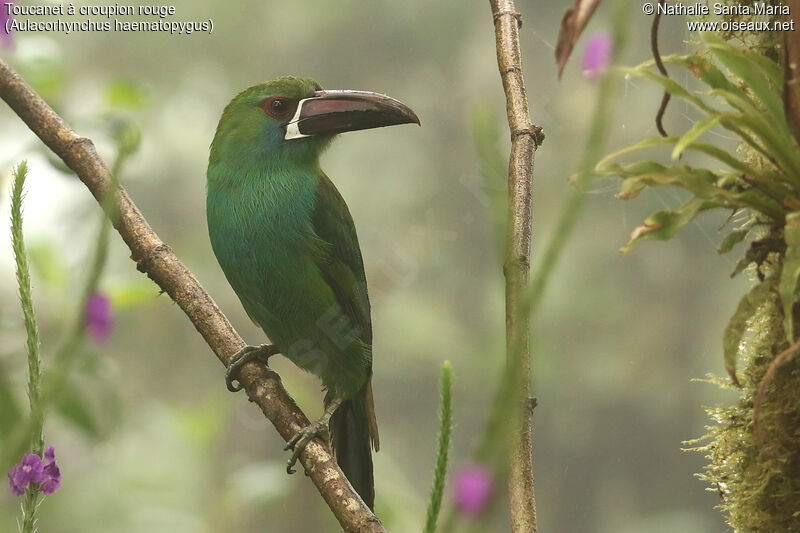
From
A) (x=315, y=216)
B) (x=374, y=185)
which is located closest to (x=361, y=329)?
(x=315, y=216)

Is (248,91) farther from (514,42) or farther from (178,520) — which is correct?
(178,520)

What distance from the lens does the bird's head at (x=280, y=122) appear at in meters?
1.58

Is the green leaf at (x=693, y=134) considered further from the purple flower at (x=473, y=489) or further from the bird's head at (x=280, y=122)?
the bird's head at (x=280, y=122)

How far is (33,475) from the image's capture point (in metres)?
0.66

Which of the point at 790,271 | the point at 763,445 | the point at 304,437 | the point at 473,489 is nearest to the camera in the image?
the point at 473,489

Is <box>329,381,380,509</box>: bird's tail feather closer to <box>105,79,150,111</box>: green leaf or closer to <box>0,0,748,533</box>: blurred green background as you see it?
<box>0,0,748,533</box>: blurred green background

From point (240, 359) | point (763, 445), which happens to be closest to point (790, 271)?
point (763, 445)

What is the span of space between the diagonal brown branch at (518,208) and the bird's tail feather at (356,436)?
629mm

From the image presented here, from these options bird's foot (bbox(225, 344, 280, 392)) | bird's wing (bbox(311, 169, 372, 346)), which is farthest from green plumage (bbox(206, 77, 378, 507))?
bird's foot (bbox(225, 344, 280, 392))

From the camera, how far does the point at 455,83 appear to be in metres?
2.51

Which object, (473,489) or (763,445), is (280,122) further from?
(473,489)

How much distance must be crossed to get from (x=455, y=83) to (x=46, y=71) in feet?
3.79

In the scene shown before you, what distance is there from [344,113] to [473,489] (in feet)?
3.90

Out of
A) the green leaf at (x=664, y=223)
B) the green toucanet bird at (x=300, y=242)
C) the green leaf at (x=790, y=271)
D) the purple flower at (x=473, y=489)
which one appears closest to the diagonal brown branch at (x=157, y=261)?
the green toucanet bird at (x=300, y=242)
